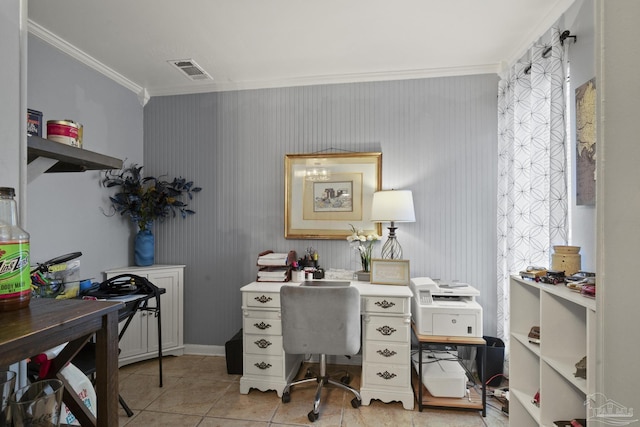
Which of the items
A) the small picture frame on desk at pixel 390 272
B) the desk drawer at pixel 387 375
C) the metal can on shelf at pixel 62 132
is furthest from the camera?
the small picture frame on desk at pixel 390 272

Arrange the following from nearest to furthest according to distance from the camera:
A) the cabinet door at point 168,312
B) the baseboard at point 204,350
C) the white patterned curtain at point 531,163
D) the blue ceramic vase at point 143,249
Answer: the white patterned curtain at point 531,163
the cabinet door at point 168,312
the blue ceramic vase at point 143,249
the baseboard at point 204,350

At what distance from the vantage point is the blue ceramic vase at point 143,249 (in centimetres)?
319

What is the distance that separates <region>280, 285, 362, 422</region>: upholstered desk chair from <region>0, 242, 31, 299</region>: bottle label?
5.59 ft

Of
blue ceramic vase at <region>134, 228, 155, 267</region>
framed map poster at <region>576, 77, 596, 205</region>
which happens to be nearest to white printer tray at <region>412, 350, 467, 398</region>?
A: framed map poster at <region>576, 77, 596, 205</region>

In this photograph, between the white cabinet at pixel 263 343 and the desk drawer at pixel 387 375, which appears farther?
the white cabinet at pixel 263 343

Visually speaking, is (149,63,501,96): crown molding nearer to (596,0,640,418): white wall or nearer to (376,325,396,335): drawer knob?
(376,325,396,335): drawer knob

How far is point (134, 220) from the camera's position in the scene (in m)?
3.25

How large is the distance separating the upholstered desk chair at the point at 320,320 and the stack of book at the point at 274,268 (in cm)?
52

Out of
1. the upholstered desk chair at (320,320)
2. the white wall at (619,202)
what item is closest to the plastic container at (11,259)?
the white wall at (619,202)

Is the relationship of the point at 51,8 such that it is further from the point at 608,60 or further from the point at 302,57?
the point at 608,60

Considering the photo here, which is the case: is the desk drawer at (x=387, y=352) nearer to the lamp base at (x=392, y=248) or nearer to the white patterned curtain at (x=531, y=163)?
the lamp base at (x=392, y=248)

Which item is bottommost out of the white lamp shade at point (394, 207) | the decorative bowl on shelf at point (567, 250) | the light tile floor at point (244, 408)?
the light tile floor at point (244, 408)

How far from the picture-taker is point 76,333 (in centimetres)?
58

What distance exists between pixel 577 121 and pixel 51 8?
10.8 ft
